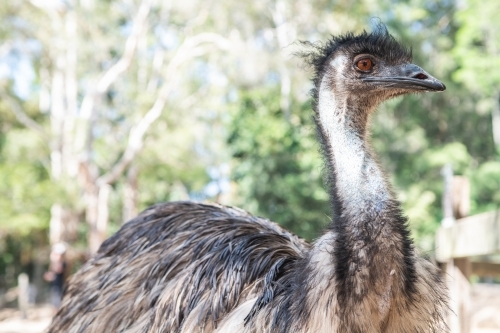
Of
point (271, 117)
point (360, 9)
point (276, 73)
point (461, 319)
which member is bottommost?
point (461, 319)

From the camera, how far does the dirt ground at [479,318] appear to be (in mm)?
9750

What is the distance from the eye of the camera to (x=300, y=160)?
45.1 feet

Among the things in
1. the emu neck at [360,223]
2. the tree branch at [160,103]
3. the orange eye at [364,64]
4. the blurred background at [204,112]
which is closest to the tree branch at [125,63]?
the blurred background at [204,112]

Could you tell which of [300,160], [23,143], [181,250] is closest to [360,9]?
[300,160]

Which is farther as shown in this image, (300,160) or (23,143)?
(23,143)

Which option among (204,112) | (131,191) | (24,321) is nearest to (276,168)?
(131,191)

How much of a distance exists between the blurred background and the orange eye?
9064mm

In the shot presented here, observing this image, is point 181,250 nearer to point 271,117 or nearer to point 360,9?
point 271,117

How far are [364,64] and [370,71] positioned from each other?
32mm

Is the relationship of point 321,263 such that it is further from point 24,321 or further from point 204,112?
point 204,112

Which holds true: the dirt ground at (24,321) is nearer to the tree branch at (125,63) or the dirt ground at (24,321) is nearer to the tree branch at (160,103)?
the tree branch at (160,103)

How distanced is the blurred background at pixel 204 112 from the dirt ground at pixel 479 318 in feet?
0.87

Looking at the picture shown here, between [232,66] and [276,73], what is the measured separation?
64.5 inches

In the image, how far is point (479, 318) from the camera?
9.82 m
